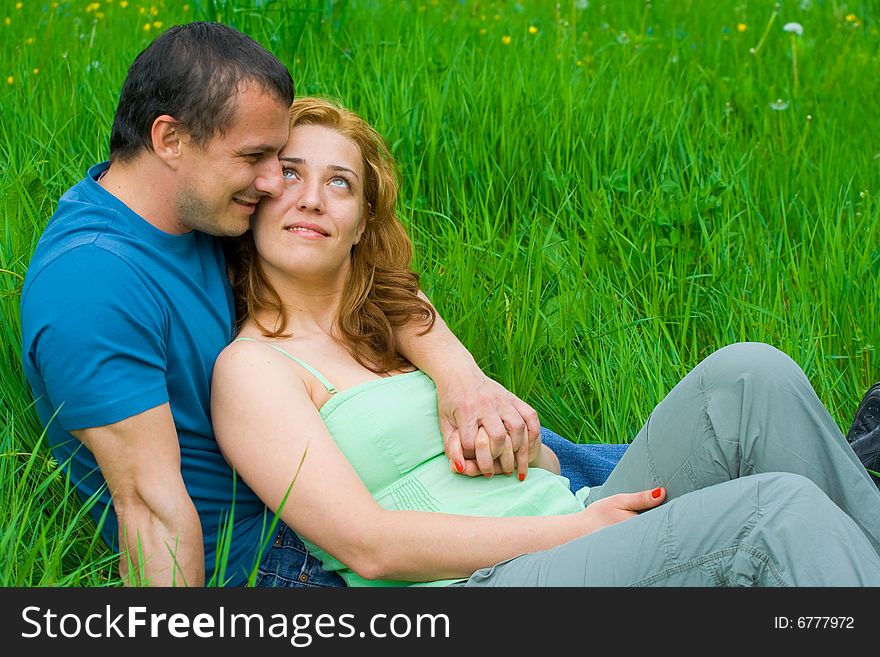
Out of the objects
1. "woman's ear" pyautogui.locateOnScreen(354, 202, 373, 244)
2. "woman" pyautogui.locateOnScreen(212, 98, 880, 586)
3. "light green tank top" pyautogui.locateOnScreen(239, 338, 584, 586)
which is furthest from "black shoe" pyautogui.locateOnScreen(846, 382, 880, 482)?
"woman's ear" pyautogui.locateOnScreen(354, 202, 373, 244)

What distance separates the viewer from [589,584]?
2.07m

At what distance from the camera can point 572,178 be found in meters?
4.02

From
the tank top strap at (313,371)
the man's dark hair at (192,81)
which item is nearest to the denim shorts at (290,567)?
the tank top strap at (313,371)

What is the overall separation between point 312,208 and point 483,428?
2.20 feet

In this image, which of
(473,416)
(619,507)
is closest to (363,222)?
(473,416)

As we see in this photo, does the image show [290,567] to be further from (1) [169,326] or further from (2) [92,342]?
(2) [92,342]

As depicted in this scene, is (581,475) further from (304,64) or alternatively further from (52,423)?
(304,64)

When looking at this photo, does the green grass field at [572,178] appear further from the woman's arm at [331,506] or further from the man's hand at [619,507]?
the man's hand at [619,507]

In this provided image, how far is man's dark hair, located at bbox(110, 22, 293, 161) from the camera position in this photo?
2.29 metres

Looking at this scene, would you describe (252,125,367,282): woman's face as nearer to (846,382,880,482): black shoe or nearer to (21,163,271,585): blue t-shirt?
(21,163,271,585): blue t-shirt

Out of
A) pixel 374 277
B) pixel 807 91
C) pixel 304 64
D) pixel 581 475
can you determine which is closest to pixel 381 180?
pixel 374 277

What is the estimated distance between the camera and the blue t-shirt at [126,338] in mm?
2057

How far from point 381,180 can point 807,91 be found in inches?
115

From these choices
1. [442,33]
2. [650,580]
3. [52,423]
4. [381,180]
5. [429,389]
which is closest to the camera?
[650,580]
